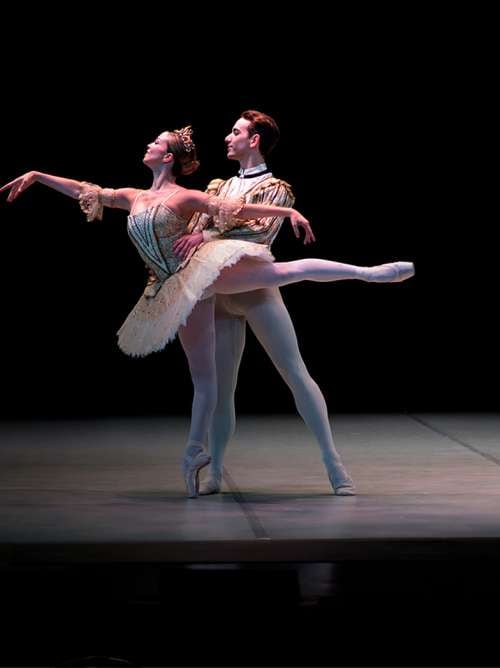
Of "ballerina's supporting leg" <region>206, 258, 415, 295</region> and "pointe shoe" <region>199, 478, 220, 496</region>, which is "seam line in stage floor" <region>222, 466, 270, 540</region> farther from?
"ballerina's supporting leg" <region>206, 258, 415, 295</region>

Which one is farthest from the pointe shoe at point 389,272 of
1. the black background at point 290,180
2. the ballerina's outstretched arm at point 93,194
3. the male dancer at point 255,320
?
the black background at point 290,180

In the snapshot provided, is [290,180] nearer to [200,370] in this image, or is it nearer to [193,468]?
[200,370]

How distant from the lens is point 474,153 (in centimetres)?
740

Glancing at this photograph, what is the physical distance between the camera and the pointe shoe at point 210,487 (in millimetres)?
4363

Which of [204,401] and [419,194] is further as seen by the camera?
[419,194]

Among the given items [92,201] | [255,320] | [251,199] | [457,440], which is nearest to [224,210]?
[251,199]

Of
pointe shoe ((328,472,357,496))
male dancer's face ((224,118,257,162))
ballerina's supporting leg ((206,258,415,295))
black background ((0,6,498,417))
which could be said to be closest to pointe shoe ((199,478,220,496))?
pointe shoe ((328,472,357,496))

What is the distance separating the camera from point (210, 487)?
14.4ft

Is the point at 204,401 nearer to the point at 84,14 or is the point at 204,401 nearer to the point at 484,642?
the point at 484,642

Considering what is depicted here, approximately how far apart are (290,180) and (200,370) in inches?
129

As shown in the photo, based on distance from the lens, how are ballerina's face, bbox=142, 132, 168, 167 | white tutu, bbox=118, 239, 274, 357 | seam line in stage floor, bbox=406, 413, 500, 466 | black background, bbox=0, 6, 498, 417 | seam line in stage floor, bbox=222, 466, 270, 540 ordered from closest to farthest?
seam line in stage floor, bbox=222, 466, 270, 540, white tutu, bbox=118, 239, 274, 357, ballerina's face, bbox=142, 132, 168, 167, seam line in stage floor, bbox=406, 413, 500, 466, black background, bbox=0, 6, 498, 417

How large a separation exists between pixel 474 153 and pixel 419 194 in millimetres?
356

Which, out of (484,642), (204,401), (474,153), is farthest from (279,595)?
(474,153)

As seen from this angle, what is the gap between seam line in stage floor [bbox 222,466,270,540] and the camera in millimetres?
3568
